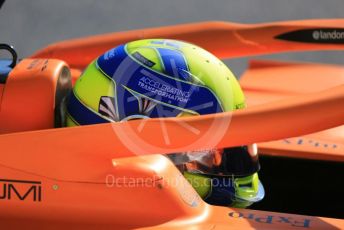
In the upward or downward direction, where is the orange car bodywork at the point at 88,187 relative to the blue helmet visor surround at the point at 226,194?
upward

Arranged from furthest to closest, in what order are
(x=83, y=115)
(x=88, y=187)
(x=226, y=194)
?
(x=226, y=194), (x=83, y=115), (x=88, y=187)

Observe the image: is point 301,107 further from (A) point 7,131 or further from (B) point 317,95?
(A) point 7,131

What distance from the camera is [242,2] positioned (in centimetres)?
457

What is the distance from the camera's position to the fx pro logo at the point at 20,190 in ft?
5.98

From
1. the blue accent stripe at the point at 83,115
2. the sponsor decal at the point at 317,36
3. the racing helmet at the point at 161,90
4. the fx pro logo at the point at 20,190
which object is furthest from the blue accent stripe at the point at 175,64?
the sponsor decal at the point at 317,36

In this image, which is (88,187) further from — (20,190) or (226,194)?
(226,194)

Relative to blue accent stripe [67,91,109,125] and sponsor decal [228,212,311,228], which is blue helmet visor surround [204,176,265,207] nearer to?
sponsor decal [228,212,311,228]

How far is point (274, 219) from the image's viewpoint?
1932 mm

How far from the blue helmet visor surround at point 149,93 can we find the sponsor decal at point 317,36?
130cm

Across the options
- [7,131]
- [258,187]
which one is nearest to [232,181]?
[258,187]

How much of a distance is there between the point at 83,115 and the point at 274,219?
56 cm

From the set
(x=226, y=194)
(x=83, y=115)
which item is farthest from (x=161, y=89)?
Answer: (x=226, y=194)

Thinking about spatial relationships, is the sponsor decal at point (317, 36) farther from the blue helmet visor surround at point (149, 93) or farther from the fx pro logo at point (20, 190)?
the fx pro logo at point (20, 190)

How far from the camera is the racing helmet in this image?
6.24ft
